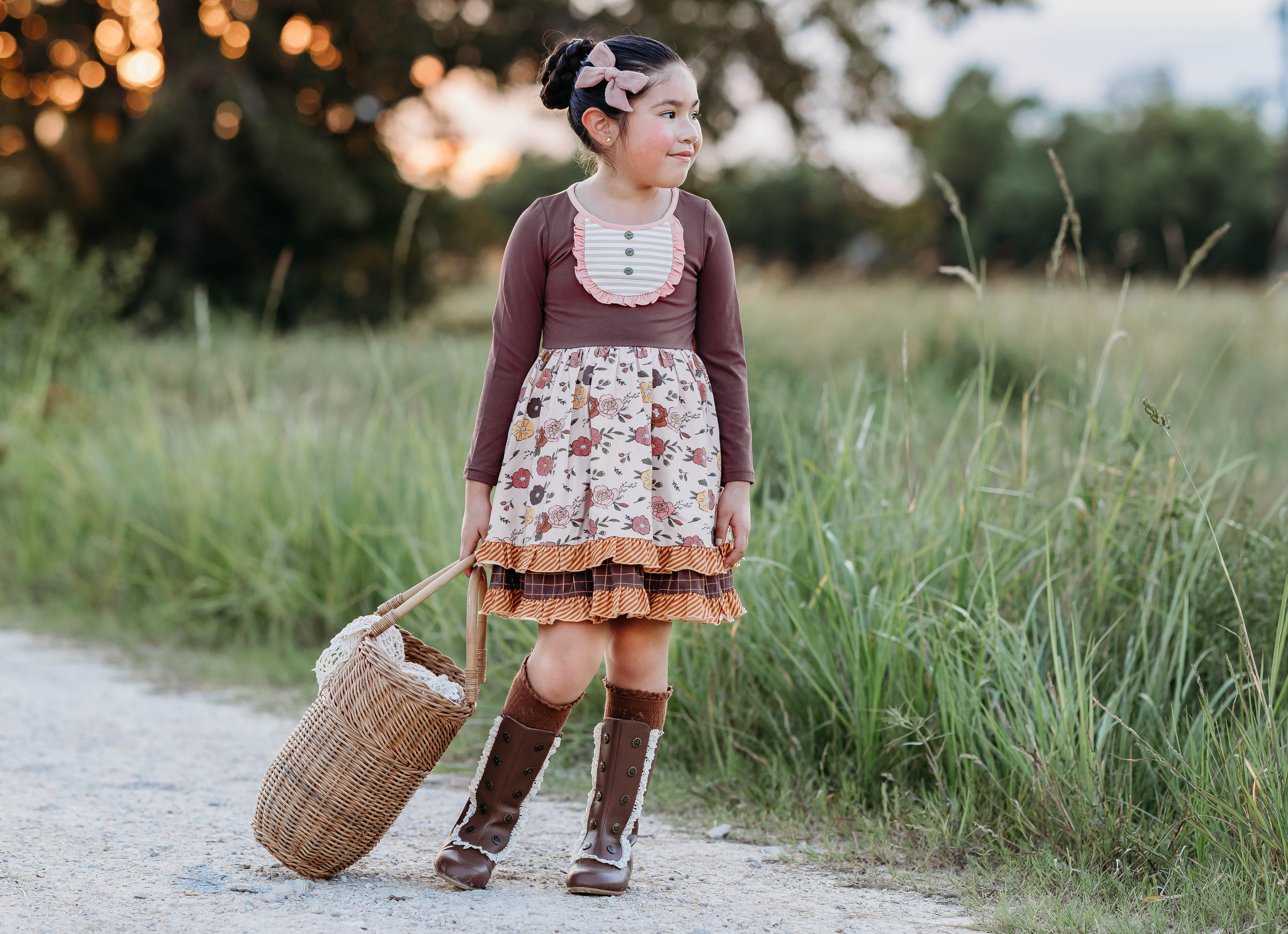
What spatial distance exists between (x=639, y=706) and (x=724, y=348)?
2.42 ft

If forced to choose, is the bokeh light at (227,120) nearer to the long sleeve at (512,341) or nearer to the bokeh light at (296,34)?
the bokeh light at (296,34)

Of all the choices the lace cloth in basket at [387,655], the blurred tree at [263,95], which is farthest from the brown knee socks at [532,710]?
the blurred tree at [263,95]

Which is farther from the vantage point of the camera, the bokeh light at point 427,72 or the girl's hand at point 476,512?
the bokeh light at point 427,72

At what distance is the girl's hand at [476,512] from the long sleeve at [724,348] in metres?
0.47

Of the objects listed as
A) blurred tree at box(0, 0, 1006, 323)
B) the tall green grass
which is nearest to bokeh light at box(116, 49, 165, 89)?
blurred tree at box(0, 0, 1006, 323)

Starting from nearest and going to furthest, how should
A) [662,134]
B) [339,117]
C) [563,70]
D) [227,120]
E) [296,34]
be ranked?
[662,134]
[563,70]
[227,120]
[296,34]
[339,117]

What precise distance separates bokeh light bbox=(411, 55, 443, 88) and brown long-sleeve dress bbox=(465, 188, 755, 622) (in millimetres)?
13082

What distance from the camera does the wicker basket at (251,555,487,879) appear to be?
224 centimetres

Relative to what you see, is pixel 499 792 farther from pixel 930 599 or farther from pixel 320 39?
pixel 320 39

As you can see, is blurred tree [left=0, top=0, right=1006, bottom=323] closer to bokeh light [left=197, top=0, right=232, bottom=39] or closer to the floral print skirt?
bokeh light [left=197, top=0, right=232, bottom=39]

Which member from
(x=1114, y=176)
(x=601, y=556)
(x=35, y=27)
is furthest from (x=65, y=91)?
(x=1114, y=176)

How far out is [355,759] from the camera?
2.26 m

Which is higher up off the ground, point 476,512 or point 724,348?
point 724,348

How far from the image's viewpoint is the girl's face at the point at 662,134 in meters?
2.29
